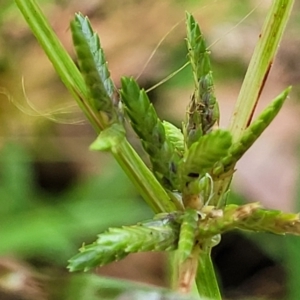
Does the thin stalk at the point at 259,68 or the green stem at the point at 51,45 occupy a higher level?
the green stem at the point at 51,45

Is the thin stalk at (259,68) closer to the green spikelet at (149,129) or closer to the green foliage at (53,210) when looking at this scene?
the green spikelet at (149,129)

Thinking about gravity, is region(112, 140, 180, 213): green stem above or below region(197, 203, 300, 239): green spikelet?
above

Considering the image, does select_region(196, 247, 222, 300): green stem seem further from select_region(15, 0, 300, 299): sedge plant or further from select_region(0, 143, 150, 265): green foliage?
select_region(0, 143, 150, 265): green foliage

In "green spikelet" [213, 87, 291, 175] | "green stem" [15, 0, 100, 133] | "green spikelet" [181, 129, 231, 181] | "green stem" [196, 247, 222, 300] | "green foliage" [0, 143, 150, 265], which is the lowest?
"green stem" [196, 247, 222, 300]

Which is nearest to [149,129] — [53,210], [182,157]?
[182,157]

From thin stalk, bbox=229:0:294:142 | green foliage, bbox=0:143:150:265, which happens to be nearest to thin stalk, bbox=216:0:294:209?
thin stalk, bbox=229:0:294:142

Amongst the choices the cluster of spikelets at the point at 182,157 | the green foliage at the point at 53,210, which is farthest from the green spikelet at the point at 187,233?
the green foliage at the point at 53,210

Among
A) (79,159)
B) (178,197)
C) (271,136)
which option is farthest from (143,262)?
(178,197)
